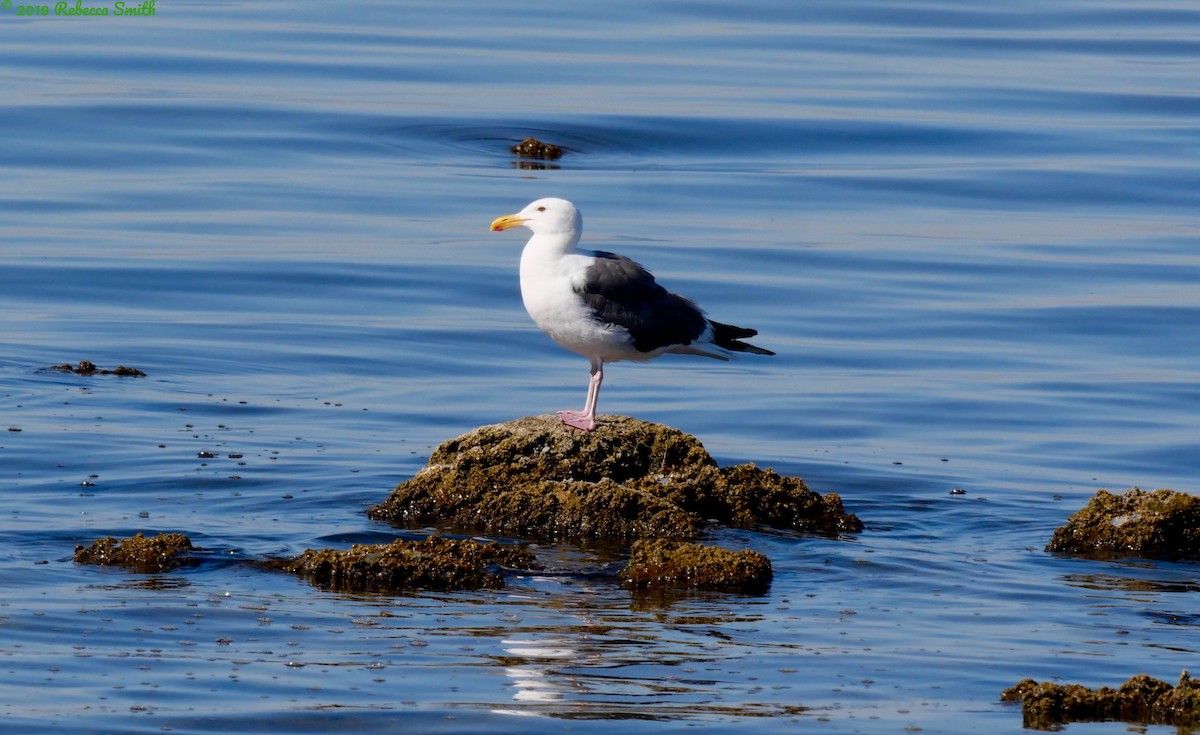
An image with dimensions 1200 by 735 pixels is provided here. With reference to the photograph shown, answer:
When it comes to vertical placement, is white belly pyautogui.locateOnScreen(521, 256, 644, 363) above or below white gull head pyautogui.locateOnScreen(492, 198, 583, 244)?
below

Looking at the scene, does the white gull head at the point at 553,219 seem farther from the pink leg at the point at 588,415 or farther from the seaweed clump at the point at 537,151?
the seaweed clump at the point at 537,151

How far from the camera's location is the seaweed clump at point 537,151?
88.5 feet

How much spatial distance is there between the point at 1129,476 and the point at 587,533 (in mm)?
4694

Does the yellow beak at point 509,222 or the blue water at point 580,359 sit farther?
the yellow beak at point 509,222

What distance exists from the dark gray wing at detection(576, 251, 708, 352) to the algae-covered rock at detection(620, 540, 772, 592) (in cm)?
175

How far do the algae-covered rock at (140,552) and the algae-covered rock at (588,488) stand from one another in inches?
69.7

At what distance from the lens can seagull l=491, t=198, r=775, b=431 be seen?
35.8 feet

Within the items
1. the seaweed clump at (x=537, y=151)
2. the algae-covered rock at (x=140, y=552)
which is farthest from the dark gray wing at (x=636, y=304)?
the seaweed clump at (x=537, y=151)

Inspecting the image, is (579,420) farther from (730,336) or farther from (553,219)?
(730,336)

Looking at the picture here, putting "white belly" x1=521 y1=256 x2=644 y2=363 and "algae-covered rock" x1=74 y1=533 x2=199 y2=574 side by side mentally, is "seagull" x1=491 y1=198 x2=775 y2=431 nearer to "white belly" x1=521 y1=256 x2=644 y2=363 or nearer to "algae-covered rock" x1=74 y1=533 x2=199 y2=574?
"white belly" x1=521 y1=256 x2=644 y2=363

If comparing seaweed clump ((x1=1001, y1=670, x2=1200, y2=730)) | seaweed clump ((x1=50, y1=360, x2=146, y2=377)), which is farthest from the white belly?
seaweed clump ((x1=50, y1=360, x2=146, y2=377))

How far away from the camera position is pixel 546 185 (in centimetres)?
2453

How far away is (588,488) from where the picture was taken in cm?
1094

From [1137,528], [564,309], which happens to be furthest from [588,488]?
[1137,528]
